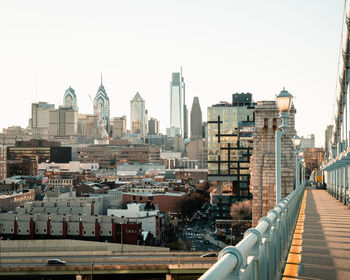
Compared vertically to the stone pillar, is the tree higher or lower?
lower

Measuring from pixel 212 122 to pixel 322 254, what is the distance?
9728 centimetres

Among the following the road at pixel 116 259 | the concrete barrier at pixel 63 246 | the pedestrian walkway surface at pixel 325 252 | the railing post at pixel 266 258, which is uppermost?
the railing post at pixel 266 258

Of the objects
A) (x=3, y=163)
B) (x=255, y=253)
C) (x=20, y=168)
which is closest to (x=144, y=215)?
(x=255, y=253)

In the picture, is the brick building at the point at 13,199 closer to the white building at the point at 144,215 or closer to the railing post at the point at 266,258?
the white building at the point at 144,215

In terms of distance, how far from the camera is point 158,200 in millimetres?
109625

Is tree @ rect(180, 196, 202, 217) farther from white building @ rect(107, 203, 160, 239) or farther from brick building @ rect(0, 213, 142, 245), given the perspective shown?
brick building @ rect(0, 213, 142, 245)

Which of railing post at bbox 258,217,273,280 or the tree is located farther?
the tree

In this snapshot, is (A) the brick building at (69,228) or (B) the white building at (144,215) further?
(B) the white building at (144,215)

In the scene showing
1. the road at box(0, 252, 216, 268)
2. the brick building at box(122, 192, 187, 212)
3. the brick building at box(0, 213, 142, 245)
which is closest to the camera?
the road at box(0, 252, 216, 268)

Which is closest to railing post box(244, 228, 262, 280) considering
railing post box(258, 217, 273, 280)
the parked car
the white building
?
railing post box(258, 217, 273, 280)

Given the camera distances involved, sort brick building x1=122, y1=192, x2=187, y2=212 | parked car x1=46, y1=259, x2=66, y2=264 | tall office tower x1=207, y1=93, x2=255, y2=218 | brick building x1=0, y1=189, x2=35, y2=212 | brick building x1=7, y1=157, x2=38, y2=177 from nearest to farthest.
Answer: parked car x1=46, y1=259, x2=66, y2=264
brick building x1=0, y1=189, x2=35, y2=212
tall office tower x1=207, y1=93, x2=255, y2=218
brick building x1=122, y1=192, x2=187, y2=212
brick building x1=7, y1=157, x2=38, y2=177

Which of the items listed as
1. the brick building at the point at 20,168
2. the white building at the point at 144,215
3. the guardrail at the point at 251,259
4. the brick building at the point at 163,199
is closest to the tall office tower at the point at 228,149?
the brick building at the point at 163,199

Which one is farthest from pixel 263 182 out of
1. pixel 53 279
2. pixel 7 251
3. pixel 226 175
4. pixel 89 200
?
pixel 226 175

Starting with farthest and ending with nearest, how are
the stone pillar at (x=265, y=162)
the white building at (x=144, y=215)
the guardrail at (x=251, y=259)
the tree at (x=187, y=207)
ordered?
the tree at (x=187, y=207) < the white building at (x=144, y=215) < the stone pillar at (x=265, y=162) < the guardrail at (x=251, y=259)
